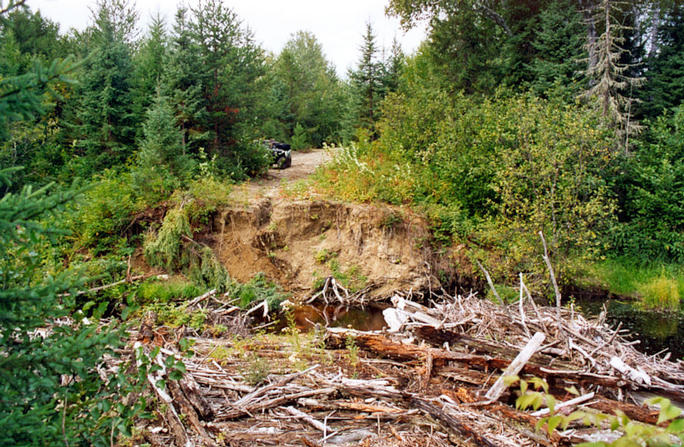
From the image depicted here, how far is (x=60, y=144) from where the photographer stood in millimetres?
14305

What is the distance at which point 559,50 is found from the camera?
1611 centimetres

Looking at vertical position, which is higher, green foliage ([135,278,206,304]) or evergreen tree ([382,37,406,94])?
evergreen tree ([382,37,406,94])

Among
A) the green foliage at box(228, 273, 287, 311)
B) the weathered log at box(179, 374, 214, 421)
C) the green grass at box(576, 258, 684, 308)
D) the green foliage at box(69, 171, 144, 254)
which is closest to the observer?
the weathered log at box(179, 374, 214, 421)

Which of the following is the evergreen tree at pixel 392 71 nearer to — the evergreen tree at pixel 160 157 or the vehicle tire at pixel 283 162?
the vehicle tire at pixel 283 162

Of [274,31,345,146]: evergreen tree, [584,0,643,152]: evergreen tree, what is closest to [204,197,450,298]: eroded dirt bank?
[584,0,643,152]: evergreen tree

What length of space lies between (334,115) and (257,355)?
1020 inches

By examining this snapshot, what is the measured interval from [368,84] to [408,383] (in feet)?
56.3

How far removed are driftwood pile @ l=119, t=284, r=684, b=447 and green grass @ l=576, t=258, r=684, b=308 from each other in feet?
22.1

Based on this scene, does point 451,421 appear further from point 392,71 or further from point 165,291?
point 392,71


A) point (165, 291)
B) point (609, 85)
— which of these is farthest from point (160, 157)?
point (609, 85)

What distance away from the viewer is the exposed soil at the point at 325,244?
11.3 meters

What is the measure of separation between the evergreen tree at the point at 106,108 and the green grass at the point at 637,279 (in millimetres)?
13620

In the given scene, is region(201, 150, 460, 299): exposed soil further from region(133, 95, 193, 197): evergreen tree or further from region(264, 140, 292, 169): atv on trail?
region(264, 140, 292, 169): atv on trail

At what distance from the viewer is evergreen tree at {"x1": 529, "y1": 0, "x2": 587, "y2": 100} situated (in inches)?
601
